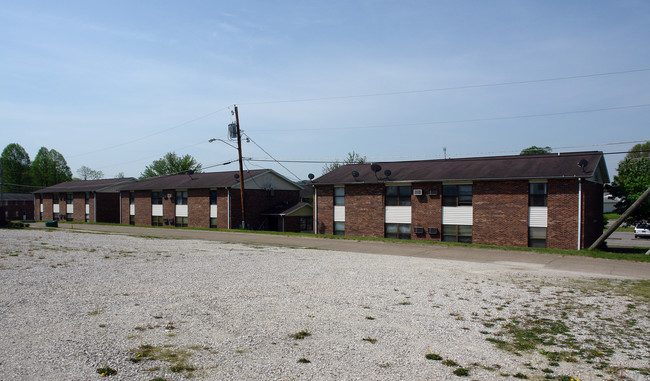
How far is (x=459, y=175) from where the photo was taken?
28.2 meters

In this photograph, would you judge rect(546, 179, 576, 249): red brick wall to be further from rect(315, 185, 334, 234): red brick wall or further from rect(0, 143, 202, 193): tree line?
rect(0, 143, 202, 193): tree line

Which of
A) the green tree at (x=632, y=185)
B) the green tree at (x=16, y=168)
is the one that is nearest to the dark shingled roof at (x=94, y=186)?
Result: the green tree at (x=16, y=168)

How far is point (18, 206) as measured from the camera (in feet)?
274

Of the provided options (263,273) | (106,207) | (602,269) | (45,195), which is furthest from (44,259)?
(45,195)

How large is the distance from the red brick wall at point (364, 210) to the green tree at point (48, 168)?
89.8 metres

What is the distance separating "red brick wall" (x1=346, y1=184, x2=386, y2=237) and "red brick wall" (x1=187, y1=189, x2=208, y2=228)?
15.2 metres

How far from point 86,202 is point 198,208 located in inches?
835

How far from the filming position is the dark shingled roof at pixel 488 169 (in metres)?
25.3

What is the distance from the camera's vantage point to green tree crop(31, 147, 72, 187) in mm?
98125

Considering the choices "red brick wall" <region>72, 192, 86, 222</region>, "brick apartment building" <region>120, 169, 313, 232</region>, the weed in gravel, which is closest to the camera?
the weed in gravel

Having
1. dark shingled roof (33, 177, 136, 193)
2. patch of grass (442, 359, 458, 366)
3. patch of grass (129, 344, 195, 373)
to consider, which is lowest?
patch of grass (442, 359, 458, 366)

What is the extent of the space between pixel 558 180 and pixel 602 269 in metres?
9.41

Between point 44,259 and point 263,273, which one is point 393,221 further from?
point 44,259

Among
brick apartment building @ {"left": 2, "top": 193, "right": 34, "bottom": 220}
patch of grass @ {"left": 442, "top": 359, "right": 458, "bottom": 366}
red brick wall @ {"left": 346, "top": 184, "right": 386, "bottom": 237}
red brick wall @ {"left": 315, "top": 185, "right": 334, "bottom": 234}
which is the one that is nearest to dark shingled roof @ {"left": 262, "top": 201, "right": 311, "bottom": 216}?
red brick wall @ {"left": 315, "top": 185, "right": 334, "bottom": 234}
